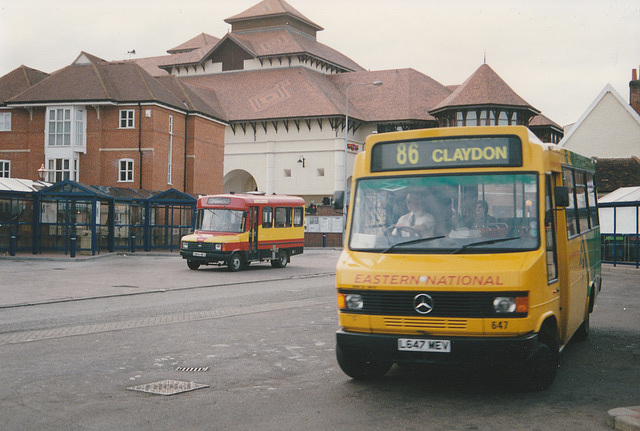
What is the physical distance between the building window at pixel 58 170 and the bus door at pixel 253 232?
2729 centimetres

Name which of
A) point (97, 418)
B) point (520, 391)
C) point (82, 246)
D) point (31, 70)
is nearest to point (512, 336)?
point (520, 391)

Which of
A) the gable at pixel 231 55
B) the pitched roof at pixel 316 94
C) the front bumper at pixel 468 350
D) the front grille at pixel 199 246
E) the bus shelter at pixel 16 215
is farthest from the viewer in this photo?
the gable at pixel 231 55

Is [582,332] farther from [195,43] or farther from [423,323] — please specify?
[195,43]

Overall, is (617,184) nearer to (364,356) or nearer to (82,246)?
(82,246)

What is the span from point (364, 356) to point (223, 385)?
150 cm

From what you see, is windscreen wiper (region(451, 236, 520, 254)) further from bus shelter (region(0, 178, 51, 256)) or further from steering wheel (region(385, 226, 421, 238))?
bus shelter (region(0, 178, 51, 256))

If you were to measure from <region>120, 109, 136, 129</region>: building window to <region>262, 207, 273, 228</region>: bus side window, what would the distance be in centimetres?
2423

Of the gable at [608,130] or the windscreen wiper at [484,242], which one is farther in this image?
the gable at [608,130]

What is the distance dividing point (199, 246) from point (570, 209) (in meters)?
18.3

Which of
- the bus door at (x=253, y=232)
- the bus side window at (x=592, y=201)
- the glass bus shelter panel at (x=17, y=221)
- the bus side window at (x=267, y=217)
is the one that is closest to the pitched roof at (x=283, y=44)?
the glass bus shelter panel at (x=17, y=221)

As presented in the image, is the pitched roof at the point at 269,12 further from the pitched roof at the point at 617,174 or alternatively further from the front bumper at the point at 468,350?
the front bumper at the point at 468,350

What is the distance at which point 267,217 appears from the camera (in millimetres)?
27484

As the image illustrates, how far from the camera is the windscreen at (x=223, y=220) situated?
86.1 ft

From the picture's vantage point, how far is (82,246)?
33500 mm
